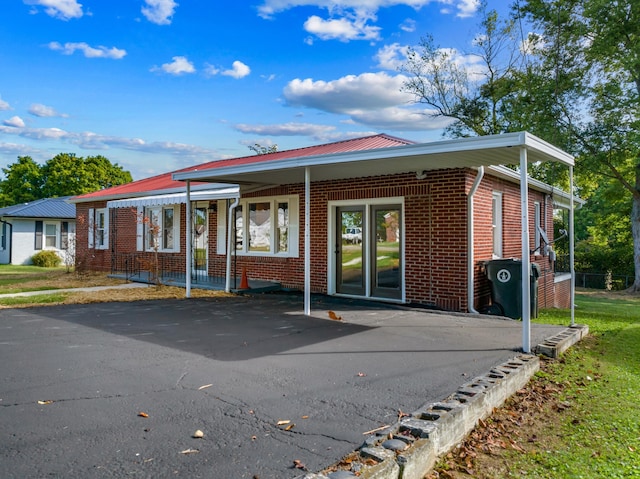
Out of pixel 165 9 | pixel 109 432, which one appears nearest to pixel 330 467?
pixel 109 432

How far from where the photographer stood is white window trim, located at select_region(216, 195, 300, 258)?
12.6 m

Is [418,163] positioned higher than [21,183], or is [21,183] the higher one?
[21,183]

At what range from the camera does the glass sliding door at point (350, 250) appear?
11203 mm

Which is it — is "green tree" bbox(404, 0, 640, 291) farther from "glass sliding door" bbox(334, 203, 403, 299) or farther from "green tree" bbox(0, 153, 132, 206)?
"green tree" bbox(0, 153, 132, 206)

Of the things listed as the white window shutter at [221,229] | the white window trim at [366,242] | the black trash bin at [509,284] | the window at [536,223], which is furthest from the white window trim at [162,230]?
the window at [536,223]

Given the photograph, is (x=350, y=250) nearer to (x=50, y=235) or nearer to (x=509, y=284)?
(x=509, y=284)

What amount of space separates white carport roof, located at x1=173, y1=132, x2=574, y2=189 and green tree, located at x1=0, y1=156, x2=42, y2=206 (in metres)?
42.8

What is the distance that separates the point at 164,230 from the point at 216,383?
12676 millimetres

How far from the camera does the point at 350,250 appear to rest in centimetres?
1139

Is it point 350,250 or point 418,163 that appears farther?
point 350,250

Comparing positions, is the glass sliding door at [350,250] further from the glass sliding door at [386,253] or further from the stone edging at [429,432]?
the stone edging at [429,432]

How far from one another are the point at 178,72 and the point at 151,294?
31.5 ft

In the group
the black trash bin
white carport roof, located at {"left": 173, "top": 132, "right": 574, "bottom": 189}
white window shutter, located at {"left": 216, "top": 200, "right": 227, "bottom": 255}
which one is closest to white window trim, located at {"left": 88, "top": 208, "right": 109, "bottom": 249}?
white window shutter, located at {"left": 216, "top": 200, "right": 227, "bottom": 255}

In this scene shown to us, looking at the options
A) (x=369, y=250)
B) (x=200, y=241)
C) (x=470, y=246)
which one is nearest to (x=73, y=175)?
(x=200, y=241)
